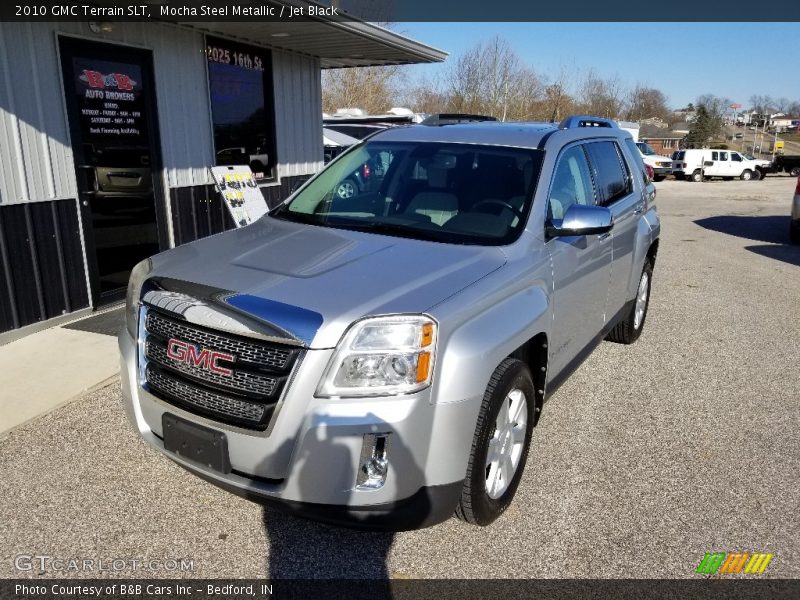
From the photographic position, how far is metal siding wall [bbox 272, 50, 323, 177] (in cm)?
883

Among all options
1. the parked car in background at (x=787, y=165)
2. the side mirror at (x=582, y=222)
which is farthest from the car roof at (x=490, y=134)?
the parked car in background at (x=787, y=165)

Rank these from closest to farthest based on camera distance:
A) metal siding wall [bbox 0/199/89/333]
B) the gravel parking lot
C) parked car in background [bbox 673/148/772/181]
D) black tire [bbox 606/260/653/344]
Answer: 1. the gravel parking lot
2. metal siding wall [bbox 0/199/89/333]
3. black tire [bbox 606/260/653/344]
4. parked car in background [bbox 673/148/772/181]

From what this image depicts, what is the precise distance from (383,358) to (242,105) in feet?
21.6

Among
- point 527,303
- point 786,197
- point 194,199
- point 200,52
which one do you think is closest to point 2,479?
point 527,303

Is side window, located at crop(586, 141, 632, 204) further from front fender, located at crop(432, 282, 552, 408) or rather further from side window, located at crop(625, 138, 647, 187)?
front fender, located at crop(432, 282, 552, 408)

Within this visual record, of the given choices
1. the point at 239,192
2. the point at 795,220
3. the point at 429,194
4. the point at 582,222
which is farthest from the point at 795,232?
the point at 429,194

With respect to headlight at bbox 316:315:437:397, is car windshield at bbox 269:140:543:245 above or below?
above

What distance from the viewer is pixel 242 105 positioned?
805cm

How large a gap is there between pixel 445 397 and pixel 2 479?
98.4 inches

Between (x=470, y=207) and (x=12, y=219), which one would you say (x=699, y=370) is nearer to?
(x=470, y=207)

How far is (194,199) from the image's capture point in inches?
288

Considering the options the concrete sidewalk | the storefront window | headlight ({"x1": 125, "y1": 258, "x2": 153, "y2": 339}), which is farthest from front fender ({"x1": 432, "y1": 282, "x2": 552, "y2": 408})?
the storefront window

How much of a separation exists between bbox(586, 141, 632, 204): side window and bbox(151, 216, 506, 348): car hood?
1.74 metres

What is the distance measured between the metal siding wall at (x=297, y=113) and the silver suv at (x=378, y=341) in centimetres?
557
